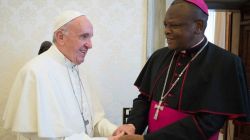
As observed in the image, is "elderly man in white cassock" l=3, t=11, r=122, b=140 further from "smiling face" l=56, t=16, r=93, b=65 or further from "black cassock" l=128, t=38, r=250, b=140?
"black cassock" l=128, t=38, r=250, b=140

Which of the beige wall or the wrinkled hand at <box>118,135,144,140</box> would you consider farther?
the beige wall

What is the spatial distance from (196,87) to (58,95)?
94 cm

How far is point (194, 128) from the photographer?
154 centimetres

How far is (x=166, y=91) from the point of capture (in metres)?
1.79

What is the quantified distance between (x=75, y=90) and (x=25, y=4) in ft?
3.63

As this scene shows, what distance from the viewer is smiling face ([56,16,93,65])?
2051mm

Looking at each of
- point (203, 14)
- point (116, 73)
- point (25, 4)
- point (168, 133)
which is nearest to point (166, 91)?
point (168, 133)

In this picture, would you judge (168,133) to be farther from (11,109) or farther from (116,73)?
(116,73)

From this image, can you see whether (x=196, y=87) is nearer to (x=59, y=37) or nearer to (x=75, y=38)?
(x=75, y=38)

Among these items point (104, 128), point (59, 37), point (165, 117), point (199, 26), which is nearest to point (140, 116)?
point (165, 117)

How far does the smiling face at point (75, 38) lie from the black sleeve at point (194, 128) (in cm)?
85

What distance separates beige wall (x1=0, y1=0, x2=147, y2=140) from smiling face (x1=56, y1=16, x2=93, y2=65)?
2.65ft

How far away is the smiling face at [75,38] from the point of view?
2.05m

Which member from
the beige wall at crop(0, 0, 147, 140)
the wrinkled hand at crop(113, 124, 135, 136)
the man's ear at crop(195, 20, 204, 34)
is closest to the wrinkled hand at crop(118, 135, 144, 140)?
the wrinkled hand at crop(113, 124, 135, 136)
